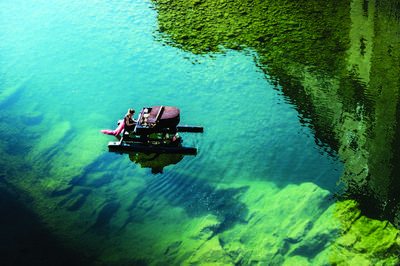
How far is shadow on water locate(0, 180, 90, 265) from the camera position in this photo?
5.61m

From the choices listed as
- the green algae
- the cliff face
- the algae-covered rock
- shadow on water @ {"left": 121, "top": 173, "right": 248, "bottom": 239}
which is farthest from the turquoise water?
the green algae

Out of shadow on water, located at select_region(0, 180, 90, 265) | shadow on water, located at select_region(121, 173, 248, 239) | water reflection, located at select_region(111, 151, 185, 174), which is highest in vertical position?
water reflection, located at select_region(111, 151, 185, 174)

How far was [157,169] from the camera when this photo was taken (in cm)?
720

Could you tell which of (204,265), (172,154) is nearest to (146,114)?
(172,154)

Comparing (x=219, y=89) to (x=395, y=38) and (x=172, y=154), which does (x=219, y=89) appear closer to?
(x=172, y=154)

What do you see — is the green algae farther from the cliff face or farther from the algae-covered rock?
the algae-covered rock

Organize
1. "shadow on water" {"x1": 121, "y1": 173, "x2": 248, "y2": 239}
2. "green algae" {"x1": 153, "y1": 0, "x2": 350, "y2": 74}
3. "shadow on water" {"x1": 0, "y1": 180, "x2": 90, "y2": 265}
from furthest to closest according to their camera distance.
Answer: "green algae" {"x1": 153, "y1": 0, "x2": 350, "y2": 74}, "shadow on water" {"x1": 121, "y1": 173, "x2": 248, "y2": 239}, "shadow on water" {"x1": 0, "y1": 180, "x2": 90, "y2": 265}

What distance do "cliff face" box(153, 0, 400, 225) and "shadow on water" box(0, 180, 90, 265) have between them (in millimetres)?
5054

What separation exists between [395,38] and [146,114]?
26.3ft

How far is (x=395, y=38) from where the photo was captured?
10617 millimetres

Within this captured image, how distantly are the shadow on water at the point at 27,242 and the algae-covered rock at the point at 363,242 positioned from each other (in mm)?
4007

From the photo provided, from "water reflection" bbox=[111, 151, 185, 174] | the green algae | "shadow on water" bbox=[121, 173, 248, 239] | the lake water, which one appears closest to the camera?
the lake water

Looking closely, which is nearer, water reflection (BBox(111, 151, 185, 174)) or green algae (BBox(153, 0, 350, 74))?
water reflection (BBox(111, 151, 185, 174))

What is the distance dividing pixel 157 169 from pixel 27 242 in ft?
8.62
